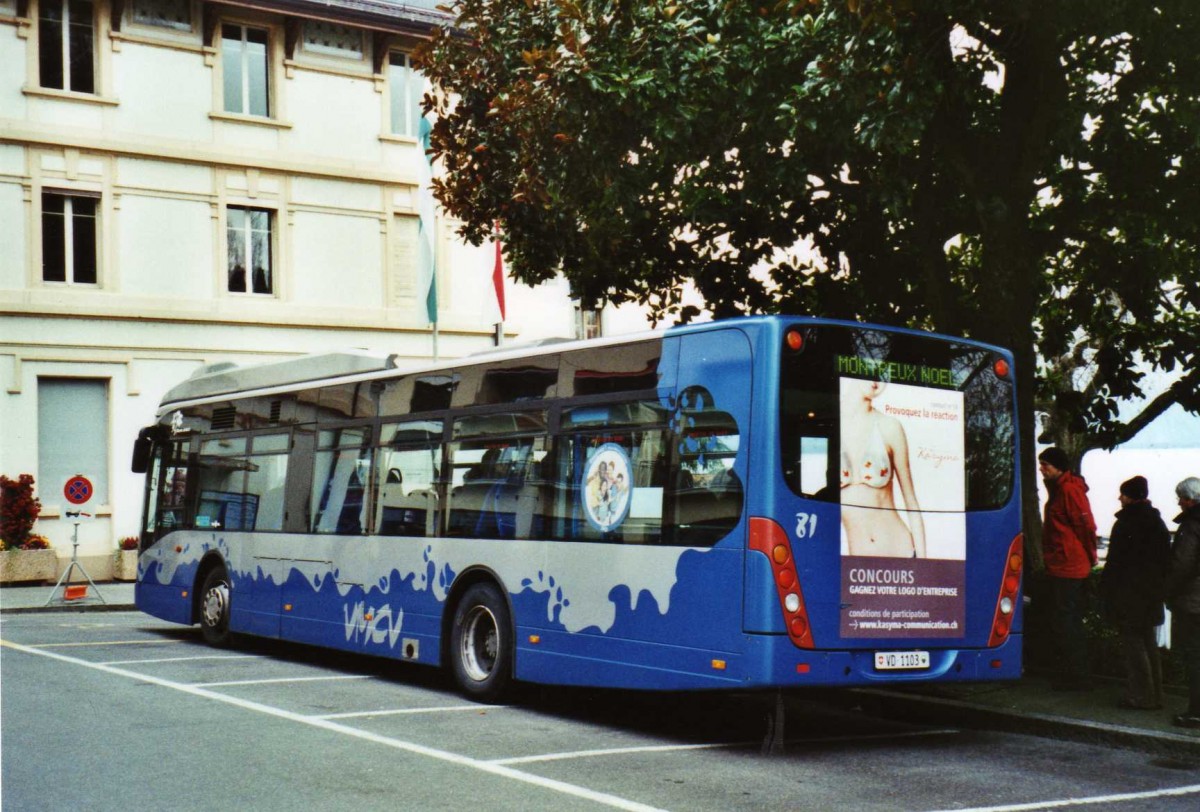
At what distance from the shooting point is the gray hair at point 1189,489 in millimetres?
9711

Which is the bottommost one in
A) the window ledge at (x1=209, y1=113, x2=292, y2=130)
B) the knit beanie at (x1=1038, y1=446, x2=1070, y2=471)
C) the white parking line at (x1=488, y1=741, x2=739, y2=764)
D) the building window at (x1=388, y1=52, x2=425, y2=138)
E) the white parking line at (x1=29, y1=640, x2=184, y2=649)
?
the white parking line at (x1=29, y1=640, x2=184, y2=649)

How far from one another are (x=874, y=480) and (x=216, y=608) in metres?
8.81

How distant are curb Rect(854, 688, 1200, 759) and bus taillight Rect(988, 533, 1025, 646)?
2.25ft

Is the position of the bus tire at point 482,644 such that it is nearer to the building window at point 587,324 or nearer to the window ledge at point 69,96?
the window ledge at point 69,96

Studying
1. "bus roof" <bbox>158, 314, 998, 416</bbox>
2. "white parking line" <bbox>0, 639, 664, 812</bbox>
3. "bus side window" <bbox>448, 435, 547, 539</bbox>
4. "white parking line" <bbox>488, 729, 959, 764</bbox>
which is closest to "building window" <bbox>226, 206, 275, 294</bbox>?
"bus roof" <bbox>158, 314, 998, 416</bbox>

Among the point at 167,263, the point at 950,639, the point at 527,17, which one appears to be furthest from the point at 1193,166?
the point at 167,263

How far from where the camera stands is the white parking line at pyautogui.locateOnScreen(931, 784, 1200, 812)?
726 cm

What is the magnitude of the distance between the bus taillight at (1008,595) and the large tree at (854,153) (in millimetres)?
3066

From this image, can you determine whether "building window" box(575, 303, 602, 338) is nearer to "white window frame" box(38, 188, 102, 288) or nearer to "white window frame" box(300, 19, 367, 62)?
"white window frame" box(300, 19, 367, 62)

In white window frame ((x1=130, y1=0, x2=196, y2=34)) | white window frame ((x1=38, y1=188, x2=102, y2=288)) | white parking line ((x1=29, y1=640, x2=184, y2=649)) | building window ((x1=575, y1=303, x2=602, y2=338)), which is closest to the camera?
white parking line ((x1=29, y1=640, x2=184, y2=649))

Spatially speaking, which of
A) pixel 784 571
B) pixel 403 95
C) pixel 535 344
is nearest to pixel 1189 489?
pixel 784 571

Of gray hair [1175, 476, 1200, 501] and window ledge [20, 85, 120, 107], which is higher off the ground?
window ledge [20, 85, 120, 107]

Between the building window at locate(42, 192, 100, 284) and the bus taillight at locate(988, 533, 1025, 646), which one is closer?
the bus taillight at locate(988, 533, 1025, 646)

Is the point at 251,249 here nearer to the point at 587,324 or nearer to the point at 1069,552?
the point at 587,324
